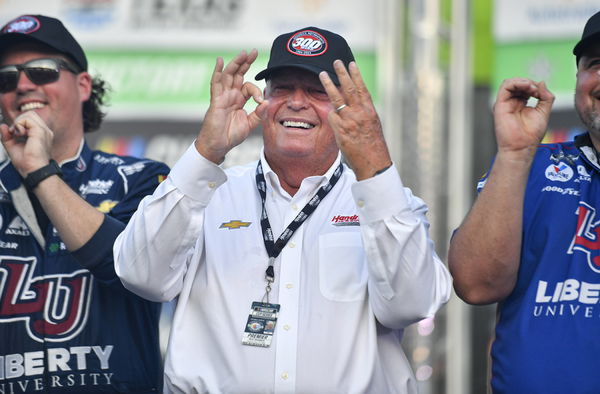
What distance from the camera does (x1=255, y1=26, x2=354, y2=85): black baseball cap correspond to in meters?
3.31

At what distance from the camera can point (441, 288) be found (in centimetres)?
298

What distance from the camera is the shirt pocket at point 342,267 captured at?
10.0 feet

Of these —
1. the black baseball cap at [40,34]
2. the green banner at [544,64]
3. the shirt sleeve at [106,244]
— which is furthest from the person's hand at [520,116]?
the green banner at [544,64]

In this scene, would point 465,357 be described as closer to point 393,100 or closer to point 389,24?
point 393,100

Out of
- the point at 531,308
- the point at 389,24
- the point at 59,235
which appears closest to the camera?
the point at 531,308

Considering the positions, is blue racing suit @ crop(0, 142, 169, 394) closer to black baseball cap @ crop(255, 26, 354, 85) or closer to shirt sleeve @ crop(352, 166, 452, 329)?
black baseball cap @ crop(255, 26, 354, 85)

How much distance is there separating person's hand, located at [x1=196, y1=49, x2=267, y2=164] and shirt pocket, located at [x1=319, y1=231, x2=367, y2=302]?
44 cm

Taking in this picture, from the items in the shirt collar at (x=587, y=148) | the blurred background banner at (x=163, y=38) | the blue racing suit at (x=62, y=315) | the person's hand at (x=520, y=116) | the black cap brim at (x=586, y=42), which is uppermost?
the blurred background banner at (x=163, y=38)

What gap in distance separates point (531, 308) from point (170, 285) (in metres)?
1.13

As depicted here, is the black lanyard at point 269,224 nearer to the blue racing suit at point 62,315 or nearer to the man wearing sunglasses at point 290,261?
the man wearing sunglasses at point 290,261

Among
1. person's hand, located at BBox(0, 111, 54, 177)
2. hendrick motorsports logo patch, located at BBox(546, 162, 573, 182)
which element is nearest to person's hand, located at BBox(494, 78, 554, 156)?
hendrick motorsports logo patch, located at BBox(546, 162, 573, 182)

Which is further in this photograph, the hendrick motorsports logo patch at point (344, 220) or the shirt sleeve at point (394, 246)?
the hendrick motorsports logo patch at point (344, 220)

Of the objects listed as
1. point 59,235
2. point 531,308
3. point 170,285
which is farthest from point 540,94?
point 59,235

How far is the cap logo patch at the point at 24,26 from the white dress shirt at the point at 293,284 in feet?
3.35
